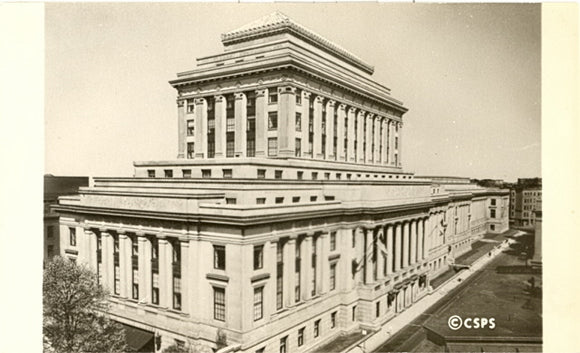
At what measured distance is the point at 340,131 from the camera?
4700cm

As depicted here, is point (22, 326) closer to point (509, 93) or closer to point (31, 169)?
point (31, 169)

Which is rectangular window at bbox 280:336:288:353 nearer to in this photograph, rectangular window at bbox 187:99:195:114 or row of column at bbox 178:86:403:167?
row of column at bbox 178:86:403:167

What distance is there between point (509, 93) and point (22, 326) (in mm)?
30886

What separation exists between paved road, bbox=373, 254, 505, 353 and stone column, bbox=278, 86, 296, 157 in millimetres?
17752

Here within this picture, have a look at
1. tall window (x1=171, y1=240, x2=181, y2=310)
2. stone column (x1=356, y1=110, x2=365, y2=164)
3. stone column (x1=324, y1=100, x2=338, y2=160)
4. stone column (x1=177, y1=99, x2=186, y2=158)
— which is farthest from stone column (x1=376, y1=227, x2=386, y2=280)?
stone column (x1=177, y1=99, x2=186, y2=158)

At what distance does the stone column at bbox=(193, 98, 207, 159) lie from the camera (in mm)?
46062

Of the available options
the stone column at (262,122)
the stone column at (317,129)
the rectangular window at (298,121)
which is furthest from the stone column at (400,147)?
the stone column at (262,122)

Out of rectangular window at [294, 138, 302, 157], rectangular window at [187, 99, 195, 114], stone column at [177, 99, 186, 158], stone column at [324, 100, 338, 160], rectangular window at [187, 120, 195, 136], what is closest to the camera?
rectangular window at [294, 138, 302, 157]

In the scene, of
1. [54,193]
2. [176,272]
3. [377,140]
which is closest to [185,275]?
[176,272]

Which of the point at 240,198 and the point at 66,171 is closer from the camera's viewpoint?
the point at 66,171

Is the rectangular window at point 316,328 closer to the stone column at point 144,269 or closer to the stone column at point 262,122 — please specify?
the stone column at point 144,269

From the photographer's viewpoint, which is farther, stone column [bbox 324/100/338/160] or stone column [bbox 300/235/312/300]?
stone column [bbox 324/100/338/160]

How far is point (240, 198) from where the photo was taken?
30.8m
